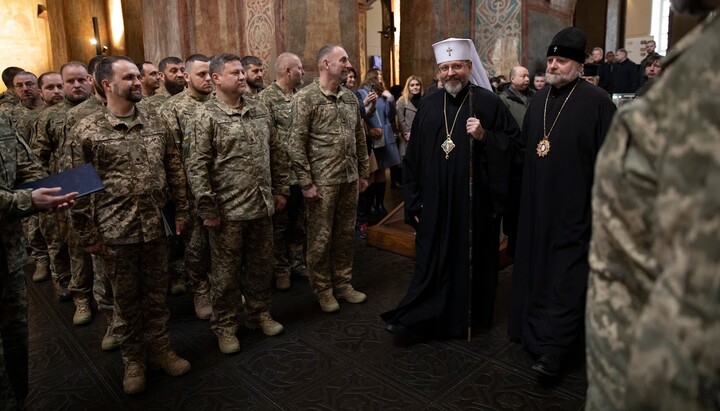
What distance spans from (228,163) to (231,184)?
0.48 feet

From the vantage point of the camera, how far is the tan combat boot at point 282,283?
5.12m

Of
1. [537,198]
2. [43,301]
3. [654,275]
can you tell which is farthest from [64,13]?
[654,275]

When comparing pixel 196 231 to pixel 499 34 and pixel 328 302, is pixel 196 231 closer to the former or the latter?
pixel 328 302

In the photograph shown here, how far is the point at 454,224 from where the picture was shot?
3.87m

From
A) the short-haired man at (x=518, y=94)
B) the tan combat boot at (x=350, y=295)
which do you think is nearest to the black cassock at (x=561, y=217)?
the tan combat boot at (x=350, y=295)

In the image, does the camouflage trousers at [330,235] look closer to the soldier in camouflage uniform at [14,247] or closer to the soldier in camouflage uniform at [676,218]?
the soldier in camouflage uniform at [14,247]

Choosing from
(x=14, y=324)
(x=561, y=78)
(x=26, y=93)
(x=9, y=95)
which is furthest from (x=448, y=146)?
(x=9, y=95)

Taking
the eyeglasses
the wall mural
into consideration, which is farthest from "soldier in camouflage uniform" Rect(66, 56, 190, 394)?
the wall mural

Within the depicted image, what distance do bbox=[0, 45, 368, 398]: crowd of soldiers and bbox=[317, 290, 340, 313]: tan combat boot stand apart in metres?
0.01

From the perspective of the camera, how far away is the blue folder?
2.67 m

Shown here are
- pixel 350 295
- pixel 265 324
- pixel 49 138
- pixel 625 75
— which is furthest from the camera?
pixel 625 75

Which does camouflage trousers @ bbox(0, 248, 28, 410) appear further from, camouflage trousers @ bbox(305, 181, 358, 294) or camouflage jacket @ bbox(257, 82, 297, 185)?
camouflage jacket @ bbox(257, 82, 297, 185)

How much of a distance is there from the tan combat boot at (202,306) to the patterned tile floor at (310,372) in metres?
0.09

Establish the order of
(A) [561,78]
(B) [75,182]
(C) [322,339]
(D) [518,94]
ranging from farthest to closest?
(D) [518,94] → (C) [322,339] → (A) [561,78] → (B) [75,182]
